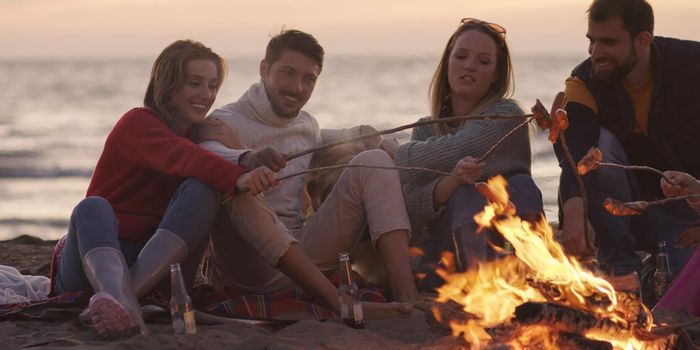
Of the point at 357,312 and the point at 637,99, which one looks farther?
the point at 637,99

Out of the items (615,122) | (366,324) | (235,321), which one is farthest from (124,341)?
(615,122)

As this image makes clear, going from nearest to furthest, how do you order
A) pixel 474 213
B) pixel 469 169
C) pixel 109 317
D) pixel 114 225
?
pixel 109 317 < pixel 114 225 < pixel 469 169 < pixel 474 213

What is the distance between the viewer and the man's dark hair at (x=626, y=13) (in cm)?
591

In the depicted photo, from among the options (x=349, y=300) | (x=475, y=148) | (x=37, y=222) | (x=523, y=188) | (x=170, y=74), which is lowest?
(x=37, y=222)

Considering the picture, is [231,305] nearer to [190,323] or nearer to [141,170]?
[190,323]

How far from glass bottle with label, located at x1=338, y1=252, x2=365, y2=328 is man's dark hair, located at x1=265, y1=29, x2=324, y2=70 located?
1369 mm

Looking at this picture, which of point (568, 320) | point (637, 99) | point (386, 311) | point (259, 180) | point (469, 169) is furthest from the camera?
point (637, 99)

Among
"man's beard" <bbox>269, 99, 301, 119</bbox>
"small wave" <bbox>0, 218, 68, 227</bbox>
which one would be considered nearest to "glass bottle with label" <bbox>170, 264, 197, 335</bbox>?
"man's beard" <bbox>269, 99, 301, 119</bbox>

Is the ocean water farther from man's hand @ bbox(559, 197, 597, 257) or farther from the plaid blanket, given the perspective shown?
the plaid blanket

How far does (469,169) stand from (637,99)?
4.32 ft

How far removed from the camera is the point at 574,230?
5418 millimetres

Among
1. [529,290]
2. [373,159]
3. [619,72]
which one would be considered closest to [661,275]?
[619,72]

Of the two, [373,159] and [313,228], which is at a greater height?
[373,159]

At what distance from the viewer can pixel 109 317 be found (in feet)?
15.1
